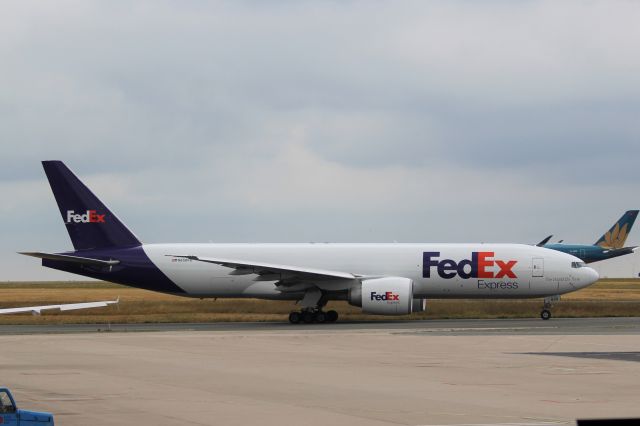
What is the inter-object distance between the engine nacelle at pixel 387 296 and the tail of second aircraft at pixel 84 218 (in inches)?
449

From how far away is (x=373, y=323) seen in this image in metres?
44.7

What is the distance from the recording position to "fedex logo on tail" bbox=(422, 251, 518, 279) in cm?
4475

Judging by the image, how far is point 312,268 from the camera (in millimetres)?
46000

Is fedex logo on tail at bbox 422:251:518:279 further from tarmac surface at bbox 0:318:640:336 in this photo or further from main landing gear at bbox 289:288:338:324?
main landing gear at bbox 289:288:338:324

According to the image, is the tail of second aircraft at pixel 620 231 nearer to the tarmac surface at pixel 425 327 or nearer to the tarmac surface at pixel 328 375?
the tarmac surface at pixel 425 327

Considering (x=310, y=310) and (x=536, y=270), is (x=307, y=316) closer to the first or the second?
(x=310, y=310)

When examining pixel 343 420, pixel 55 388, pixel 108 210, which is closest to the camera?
pixel 343 420

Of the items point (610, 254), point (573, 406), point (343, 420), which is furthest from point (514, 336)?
point (610, 254)

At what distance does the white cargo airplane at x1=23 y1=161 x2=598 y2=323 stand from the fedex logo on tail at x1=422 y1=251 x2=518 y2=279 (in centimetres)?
4

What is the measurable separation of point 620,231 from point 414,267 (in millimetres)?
72081

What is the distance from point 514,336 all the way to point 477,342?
2.93m

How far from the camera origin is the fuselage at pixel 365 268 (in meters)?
44.9

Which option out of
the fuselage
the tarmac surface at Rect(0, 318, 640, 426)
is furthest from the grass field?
the tarmac surface at Rect(0, 318, 640, 426)

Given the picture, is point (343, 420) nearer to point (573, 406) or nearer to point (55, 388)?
point (573, 406)
